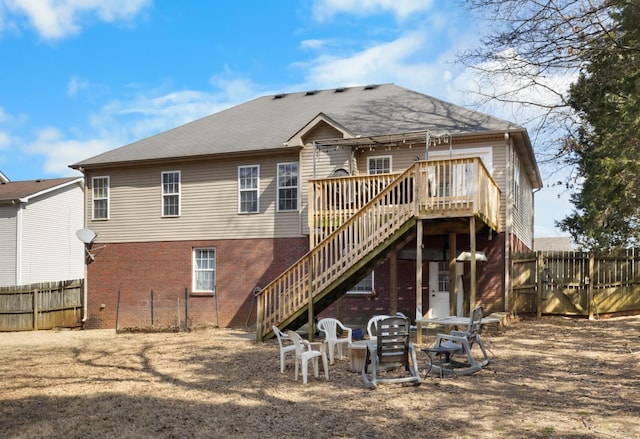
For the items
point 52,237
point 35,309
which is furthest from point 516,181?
point 52,237

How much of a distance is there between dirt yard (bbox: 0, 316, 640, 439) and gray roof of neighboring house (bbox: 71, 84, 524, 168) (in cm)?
736

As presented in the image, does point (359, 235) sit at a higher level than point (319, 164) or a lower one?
lower

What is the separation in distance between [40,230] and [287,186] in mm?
15347

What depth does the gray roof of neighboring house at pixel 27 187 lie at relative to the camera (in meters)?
28.5

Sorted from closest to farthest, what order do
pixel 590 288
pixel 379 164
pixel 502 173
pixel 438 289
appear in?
pixel 502 173, pixel 590 288, pixel 438 289, pixel 379 164

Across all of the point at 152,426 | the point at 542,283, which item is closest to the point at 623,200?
the point at 542,283

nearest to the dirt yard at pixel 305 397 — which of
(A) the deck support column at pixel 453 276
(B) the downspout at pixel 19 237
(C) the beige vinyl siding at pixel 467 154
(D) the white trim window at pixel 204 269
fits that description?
(A) the deck support column at pixel 453 276

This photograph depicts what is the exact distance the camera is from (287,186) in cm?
2031

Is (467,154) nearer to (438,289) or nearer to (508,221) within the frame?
(508,221)

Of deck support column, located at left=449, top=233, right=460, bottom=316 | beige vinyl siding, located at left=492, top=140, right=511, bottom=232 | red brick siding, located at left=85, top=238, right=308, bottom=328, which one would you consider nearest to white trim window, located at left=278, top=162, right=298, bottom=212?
red brick siding, located at left=85, top=238, right=308, bottom=328

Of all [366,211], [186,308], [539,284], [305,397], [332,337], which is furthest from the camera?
[186,308]

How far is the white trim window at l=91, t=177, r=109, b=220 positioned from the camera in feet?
74.6

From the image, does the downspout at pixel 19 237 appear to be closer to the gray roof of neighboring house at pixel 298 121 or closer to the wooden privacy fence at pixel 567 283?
the gray roof of neighboring house at pixel 298 121

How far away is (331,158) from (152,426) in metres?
12.6
